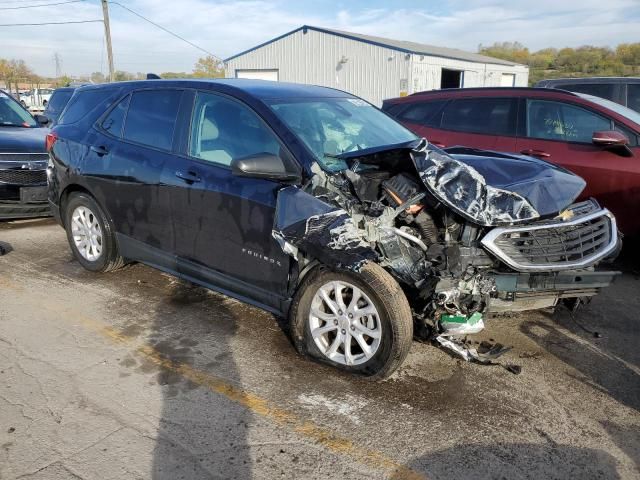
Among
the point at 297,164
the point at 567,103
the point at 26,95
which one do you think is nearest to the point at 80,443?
the point at 297,164

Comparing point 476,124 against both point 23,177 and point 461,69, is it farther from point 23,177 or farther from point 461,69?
point 461,69

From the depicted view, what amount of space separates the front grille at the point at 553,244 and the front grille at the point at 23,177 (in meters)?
5.88

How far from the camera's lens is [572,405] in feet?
10.3

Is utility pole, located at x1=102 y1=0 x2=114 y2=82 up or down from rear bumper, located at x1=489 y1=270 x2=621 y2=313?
up

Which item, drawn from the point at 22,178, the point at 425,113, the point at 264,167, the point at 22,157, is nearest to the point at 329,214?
the point at 264,167

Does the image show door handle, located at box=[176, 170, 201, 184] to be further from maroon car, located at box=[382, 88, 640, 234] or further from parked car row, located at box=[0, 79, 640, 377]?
maroon car, located at box=[382, 88, 640, 234]

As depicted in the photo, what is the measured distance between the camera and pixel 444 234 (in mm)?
3350

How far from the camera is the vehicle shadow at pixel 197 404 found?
2598 mm

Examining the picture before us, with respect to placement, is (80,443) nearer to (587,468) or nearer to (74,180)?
(587,468)

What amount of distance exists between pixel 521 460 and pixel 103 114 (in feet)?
14.3

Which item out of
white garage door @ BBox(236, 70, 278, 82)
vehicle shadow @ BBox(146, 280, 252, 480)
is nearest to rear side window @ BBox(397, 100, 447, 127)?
vehicle shadow @ BBox(146, 280, 252, 480)

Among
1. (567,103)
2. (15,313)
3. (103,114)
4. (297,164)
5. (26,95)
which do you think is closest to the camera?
(297,164)

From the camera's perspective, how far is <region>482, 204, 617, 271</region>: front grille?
3232 millimetres

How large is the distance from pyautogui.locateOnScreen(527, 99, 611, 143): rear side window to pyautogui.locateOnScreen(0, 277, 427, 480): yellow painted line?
14.5 feet
